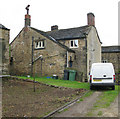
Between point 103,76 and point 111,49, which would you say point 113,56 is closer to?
point 111,49

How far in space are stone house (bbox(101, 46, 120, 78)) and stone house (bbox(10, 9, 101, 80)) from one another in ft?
29.3

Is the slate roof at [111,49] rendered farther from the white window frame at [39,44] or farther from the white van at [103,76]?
the white van at [103,76]

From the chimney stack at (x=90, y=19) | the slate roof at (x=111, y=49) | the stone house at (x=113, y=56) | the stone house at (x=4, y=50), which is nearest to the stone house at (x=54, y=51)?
the chimney stack at (x=90, y=19)

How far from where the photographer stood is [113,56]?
3369 cm

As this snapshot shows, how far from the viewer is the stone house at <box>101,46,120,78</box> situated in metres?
33.3

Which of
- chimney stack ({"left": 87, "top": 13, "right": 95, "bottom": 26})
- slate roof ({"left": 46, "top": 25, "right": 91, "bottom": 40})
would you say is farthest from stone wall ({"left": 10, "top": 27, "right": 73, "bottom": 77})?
chimney stack ({"left": 87, "top": 13, "right": 95, "bottom": 26})

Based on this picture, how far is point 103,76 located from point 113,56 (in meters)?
22.9

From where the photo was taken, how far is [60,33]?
2662 centimetres

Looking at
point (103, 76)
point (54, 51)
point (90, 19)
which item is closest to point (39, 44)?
point (54, 51)

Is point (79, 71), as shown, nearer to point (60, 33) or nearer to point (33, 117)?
point (60, 33)

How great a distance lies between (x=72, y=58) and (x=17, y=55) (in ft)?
29.4

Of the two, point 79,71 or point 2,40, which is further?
point 79,71

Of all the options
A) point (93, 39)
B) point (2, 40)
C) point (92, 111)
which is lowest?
point (92, 111)

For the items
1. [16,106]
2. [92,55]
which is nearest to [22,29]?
[92,55]
